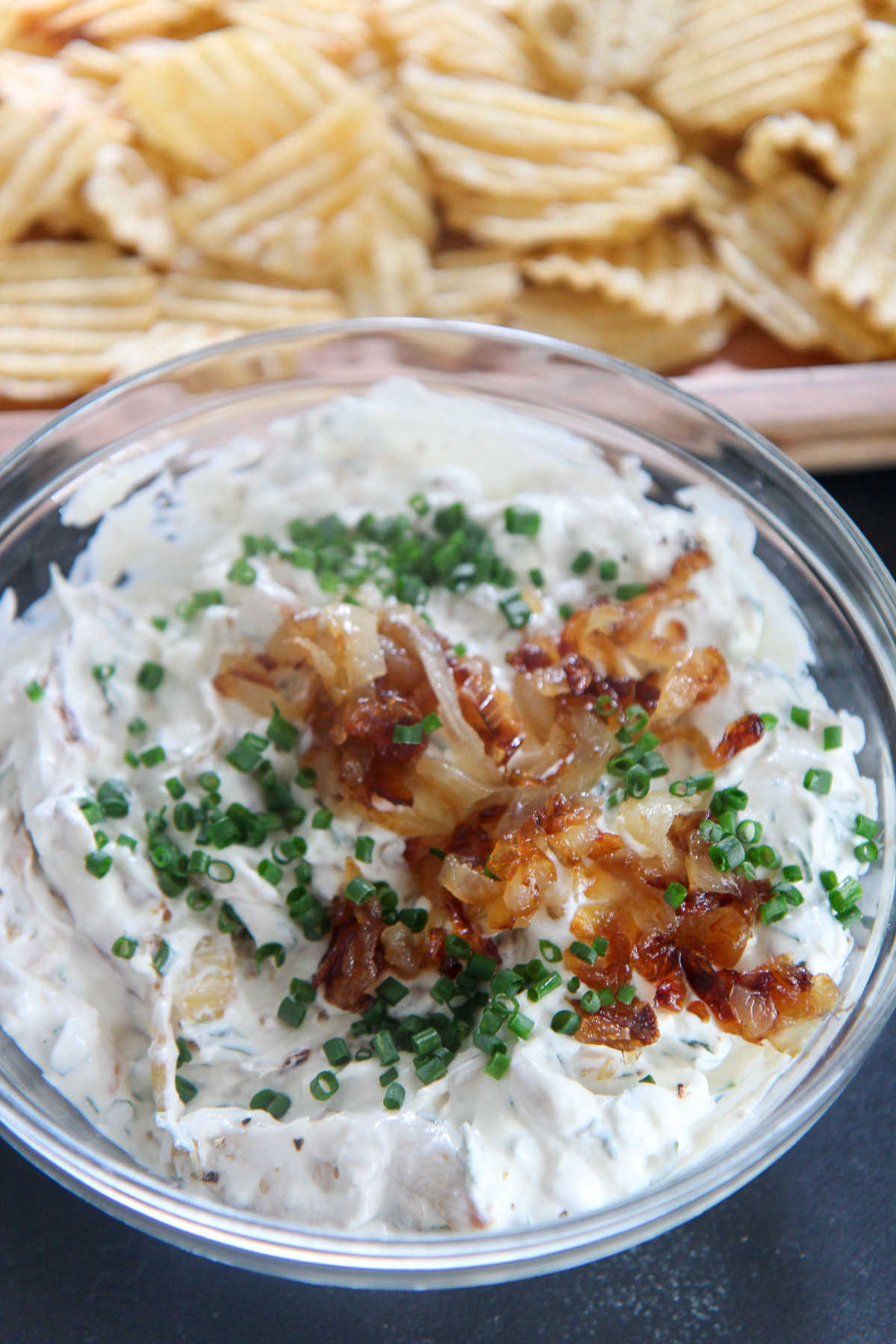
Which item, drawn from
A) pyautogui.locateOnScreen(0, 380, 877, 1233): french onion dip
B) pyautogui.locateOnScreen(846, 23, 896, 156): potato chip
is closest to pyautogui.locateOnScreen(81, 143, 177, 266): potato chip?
pyautogui.locateOnScreen(0, 380, 877, 1233): french onion dip

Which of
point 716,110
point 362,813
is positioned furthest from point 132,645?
point 716,110

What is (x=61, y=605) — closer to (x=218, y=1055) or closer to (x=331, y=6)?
(x=218, y=1055)

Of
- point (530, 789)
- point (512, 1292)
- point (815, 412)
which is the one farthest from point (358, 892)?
point (815, 412)

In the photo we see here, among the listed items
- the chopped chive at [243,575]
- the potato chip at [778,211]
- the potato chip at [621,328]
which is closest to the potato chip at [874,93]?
the potato chip at [778,211]

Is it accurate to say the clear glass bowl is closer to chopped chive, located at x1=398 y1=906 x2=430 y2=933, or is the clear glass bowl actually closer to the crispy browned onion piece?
the crispy browned onion piece

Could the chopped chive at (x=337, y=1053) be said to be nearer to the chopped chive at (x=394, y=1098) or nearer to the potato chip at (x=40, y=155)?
the chopped chive at (x=394, y=1098)

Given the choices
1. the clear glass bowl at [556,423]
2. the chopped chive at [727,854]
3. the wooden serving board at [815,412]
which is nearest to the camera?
the clear glass bowl at [556,423]
